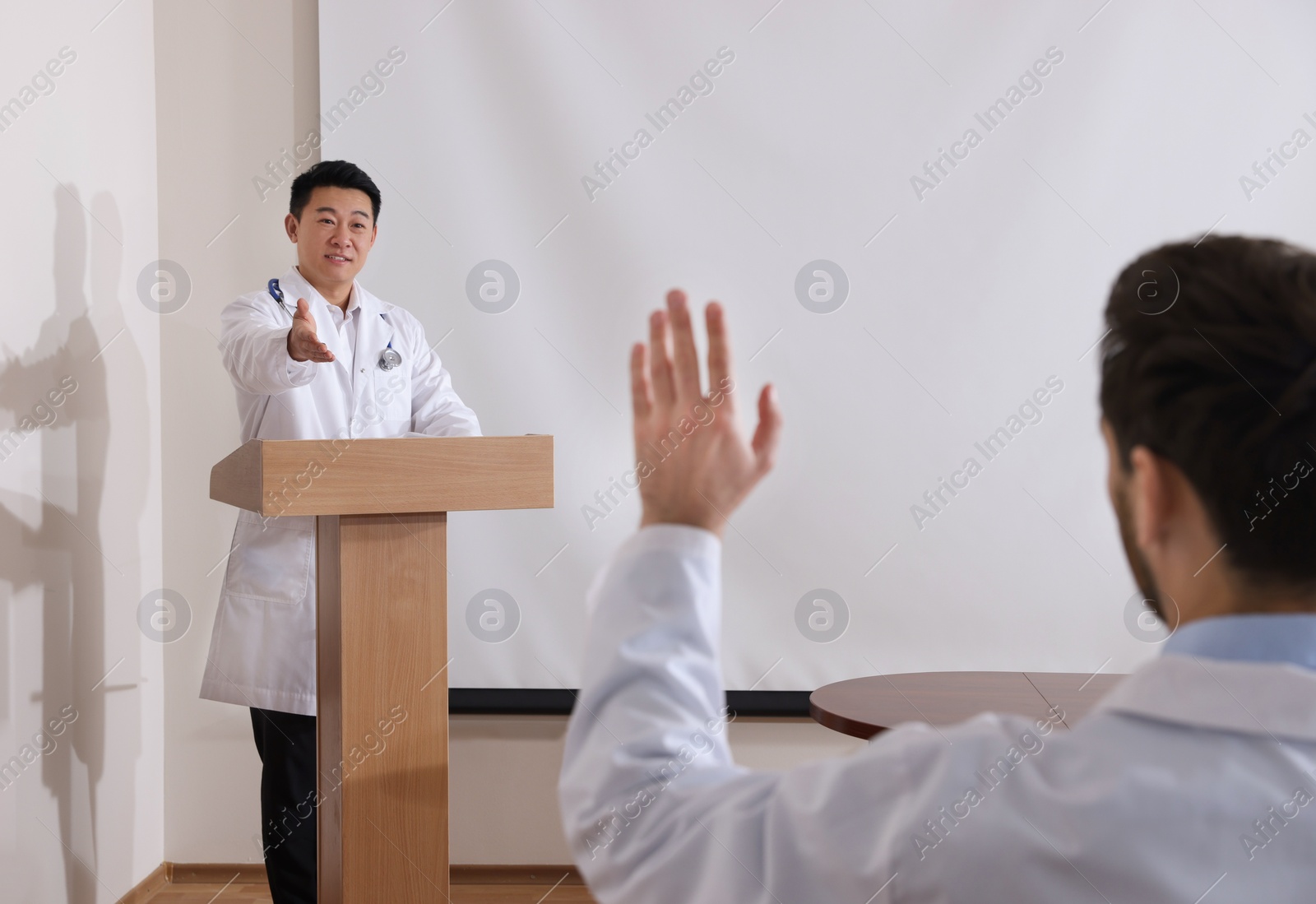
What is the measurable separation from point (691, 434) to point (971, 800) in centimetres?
22

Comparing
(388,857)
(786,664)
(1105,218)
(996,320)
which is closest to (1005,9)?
(1105,218)

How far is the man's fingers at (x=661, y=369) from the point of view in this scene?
541 millimetres

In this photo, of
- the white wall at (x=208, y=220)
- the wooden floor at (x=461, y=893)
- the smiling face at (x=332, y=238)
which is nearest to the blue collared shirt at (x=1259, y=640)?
the smiling face at (x=332, y=238)

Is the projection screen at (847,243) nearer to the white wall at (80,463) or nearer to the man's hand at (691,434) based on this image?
the white wall at (80,463)

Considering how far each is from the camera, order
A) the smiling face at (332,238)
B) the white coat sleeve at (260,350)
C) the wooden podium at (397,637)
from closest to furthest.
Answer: the wooden podium at (397,637) < the white coat sleeve at (260,350) < the smiling face at (332,238)

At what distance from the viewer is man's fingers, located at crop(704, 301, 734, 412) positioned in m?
0.52

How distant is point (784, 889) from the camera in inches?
18.5

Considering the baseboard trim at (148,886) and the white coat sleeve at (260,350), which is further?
the baseboard trim at (148,886)

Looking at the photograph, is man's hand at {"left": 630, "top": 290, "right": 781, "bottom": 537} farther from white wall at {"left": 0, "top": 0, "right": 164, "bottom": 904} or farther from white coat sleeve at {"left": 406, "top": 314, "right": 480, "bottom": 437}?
white wall at {"left": 0, "top": 0, "right": 164, "bottom": 904}

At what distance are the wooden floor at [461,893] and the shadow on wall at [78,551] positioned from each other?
20 cm

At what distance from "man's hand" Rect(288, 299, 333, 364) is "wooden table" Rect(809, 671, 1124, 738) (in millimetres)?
998

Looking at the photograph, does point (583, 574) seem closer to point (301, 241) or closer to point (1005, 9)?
point (301, 241)

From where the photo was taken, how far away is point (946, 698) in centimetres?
167

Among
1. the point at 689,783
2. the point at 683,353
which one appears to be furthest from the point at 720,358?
the point at 689,783
